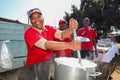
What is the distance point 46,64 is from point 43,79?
159 millimetres

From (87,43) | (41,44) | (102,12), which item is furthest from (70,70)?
(102,12)

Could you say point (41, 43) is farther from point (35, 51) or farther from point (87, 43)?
point (87, 43)

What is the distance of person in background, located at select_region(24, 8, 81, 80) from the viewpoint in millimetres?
2986

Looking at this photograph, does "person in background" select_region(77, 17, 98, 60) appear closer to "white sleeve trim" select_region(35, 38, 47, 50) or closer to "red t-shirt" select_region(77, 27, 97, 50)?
"red t-shirt" select_region(77, 27, 97, 50)

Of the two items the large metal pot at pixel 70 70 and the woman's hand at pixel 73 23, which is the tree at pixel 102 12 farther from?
the large metal pot at pixel 70 70

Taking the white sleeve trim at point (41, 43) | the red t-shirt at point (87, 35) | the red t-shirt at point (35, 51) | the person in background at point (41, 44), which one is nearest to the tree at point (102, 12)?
the red t-shirt at point (87, 35)

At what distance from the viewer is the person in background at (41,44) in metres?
2.99

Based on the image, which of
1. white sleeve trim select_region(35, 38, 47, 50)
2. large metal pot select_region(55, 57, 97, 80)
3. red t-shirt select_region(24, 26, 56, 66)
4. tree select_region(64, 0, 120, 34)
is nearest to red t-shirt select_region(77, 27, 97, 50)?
red t-shirt select_region(24, 26, 56, 66)

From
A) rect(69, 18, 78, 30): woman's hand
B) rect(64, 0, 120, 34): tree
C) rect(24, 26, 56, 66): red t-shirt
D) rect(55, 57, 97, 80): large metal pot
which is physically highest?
rect(64, 0, 120, 34): tree

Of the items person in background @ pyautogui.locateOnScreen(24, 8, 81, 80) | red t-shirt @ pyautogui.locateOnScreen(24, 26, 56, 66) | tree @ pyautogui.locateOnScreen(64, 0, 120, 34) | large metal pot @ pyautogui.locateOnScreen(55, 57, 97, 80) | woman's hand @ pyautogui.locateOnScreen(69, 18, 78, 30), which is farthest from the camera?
tree @ pyautogui.locateOnScreen(64, 0, 120, 34)

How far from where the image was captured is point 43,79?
3.01 m

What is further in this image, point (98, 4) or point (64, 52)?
point (98, 4)

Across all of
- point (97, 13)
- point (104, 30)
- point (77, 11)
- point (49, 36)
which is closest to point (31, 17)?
point (49, 36)

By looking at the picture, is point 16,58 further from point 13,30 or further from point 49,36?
point 49,36
